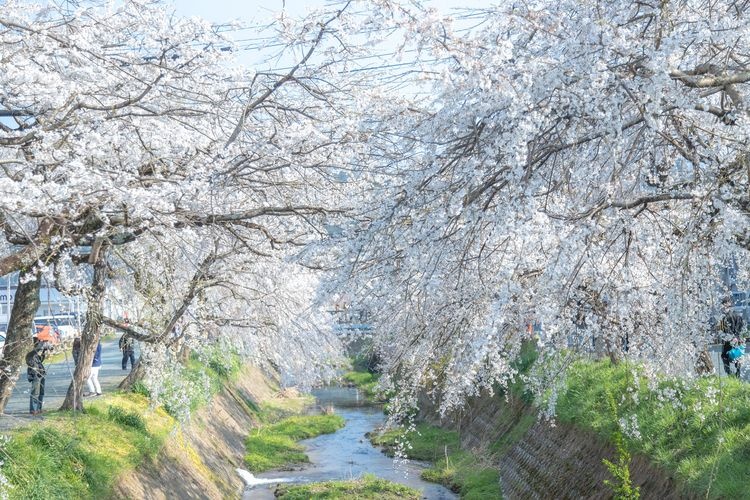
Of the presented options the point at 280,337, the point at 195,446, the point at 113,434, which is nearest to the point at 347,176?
the point at 113,434

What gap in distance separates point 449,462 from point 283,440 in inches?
270

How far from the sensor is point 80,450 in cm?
1036

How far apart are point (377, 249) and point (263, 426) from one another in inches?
877

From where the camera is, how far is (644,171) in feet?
25.9

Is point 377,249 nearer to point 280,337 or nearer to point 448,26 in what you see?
point 448,26

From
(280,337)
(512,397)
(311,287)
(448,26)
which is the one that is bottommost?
(512,397)

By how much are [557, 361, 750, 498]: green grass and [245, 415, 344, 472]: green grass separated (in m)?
11.6

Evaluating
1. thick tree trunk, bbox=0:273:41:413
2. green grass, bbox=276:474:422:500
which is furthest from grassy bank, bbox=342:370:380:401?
thick tree trunk, bbox=0:273:41:413

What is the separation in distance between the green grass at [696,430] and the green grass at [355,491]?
19.6 ft

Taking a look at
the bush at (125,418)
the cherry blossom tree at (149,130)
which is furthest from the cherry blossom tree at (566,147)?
the bush at (125,418)

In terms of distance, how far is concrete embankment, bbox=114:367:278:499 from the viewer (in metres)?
12.4

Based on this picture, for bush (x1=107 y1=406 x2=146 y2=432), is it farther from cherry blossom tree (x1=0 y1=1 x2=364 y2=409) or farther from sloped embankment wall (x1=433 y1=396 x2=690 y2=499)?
sloped embankment wall (x1=433 y1=396 x2=690 y2=499)

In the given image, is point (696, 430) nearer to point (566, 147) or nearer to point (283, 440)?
point (566, 147)

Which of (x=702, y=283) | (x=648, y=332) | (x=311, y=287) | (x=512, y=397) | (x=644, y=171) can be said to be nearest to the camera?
(x=702, y=283)
